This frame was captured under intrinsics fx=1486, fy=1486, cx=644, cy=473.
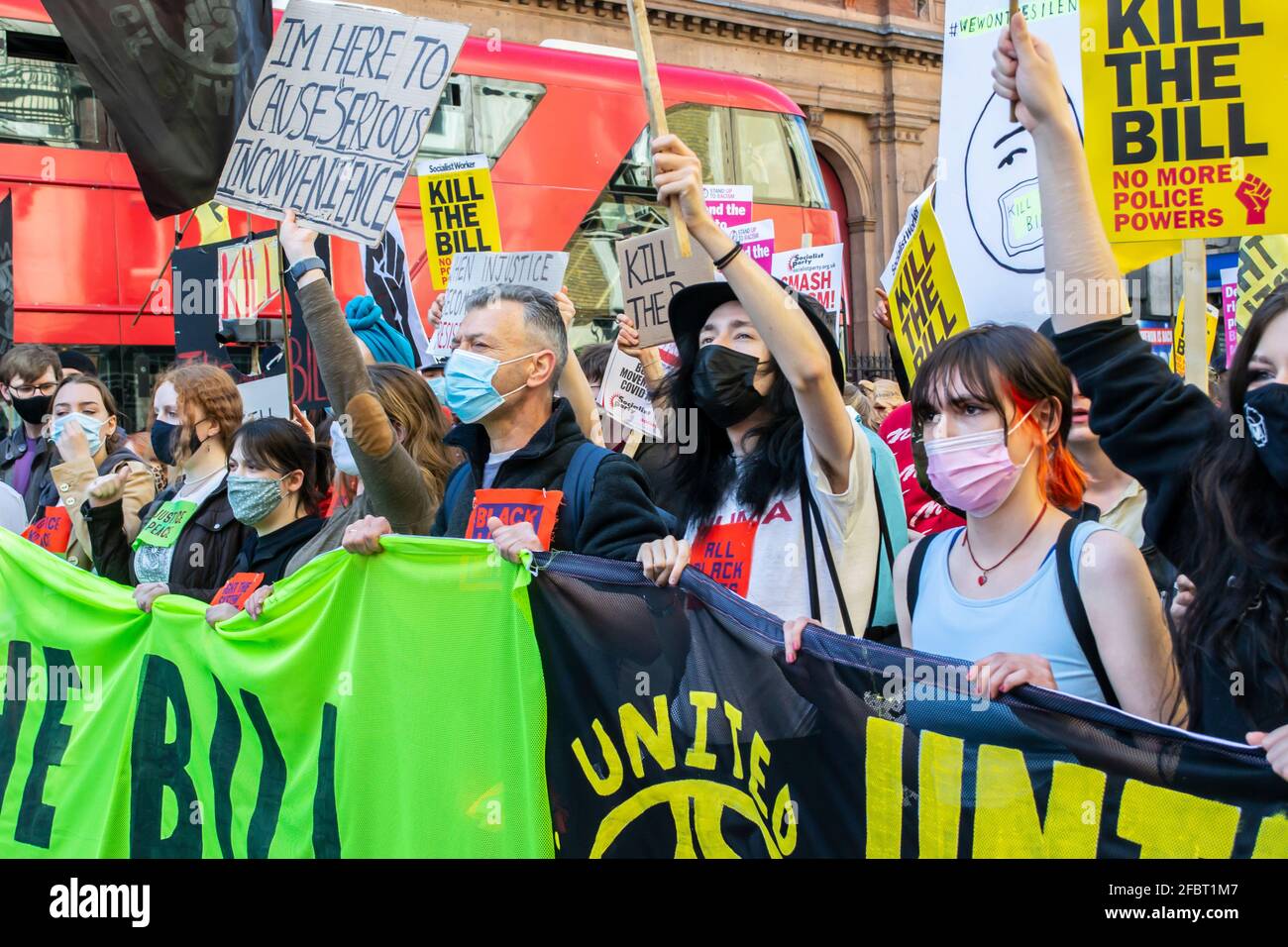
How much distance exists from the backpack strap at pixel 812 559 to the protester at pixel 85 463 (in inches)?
113

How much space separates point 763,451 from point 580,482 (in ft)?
1.45

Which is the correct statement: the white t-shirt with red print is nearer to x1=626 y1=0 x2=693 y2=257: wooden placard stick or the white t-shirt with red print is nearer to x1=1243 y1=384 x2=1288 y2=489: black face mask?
x1=626 y1=0 x2=693 y2=257: wooden placard stick

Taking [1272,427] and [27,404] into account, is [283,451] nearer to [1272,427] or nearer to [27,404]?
[1272,427]

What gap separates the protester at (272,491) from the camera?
452 centimetres

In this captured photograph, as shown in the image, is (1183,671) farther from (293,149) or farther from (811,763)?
(293,149)

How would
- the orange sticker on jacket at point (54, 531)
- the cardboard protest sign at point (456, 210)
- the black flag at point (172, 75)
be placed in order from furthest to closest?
1. the cardboard protest sign at point (456, 210)
2. the orange sticker on jacket at point (54, 531)
3. the black flag at point (172, 75)

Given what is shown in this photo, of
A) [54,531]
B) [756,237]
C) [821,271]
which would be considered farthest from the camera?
[756,237]

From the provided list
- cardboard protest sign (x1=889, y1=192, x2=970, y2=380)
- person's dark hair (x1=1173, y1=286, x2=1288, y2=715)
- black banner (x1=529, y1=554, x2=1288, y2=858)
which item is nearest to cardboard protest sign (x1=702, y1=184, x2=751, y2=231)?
cardboard protest sign (x1=889, y1=192, x2=970, y2=380)

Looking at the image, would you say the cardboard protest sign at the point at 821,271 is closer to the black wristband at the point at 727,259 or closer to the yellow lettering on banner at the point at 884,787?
the black wristband at the point at 727,259

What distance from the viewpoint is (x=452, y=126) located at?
1211 cm

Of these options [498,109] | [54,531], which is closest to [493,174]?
[498,109]

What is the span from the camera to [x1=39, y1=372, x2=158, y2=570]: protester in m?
5.25

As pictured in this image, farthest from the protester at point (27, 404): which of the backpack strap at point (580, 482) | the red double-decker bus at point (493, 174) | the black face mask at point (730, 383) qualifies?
the black face mask at point (730, 383)

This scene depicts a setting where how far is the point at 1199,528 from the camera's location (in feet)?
7.76
